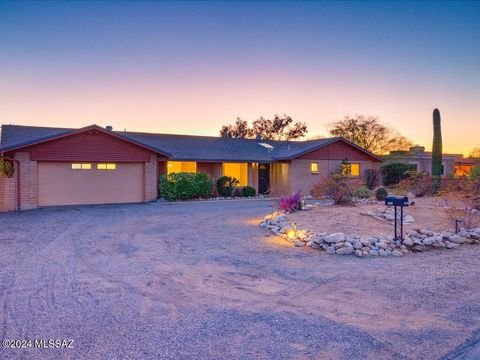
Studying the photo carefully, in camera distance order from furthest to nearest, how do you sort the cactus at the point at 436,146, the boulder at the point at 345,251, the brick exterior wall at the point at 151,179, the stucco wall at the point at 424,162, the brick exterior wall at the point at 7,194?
the stucco wall at the point at 424,162
the brick exterior wall at the point at 151,179
the cactus at the point at 436,146
the brick exterior wall at the point at 7,194
the boulder at the point at 345,251

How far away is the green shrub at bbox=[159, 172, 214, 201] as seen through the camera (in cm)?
2116

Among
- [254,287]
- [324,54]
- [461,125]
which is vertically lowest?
[254,287]

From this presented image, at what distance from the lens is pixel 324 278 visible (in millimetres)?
6383

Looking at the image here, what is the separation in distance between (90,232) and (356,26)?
13718 millimetres

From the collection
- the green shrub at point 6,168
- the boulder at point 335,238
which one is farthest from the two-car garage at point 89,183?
the boulder at point 335,238

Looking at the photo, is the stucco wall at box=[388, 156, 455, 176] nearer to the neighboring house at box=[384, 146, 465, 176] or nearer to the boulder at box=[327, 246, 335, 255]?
the neighboring house at box=[384, 146, 465, 176]

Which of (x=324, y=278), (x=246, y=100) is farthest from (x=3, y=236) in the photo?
(x=246, y=100)

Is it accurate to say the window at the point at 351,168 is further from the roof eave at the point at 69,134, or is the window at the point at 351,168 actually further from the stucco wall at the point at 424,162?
the roof eave at the point at 69,134

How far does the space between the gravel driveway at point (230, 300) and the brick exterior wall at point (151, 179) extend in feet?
35.2

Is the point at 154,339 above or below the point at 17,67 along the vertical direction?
below

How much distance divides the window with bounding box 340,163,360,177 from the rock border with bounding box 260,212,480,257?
16721 mm

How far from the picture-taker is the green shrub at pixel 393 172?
27719mm

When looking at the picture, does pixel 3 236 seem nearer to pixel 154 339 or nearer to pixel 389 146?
pixel 154 339

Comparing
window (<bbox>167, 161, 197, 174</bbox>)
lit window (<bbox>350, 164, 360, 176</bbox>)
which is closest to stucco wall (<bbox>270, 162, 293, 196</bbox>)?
lit window (<bbox>350, 164, 360, 176</bbox>)
